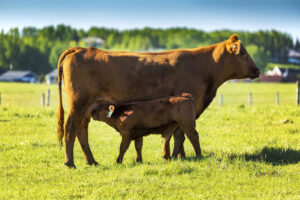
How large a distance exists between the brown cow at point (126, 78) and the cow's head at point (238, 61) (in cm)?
3

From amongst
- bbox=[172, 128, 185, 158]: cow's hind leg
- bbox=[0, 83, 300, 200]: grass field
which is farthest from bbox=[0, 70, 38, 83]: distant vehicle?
bbox=[172, 128, 185, 158]: cow's hind leg

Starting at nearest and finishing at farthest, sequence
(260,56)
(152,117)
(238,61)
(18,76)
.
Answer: (152,117)
(238,61)
(260,56)
(18,76)

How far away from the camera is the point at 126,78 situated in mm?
8844

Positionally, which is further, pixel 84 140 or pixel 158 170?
pixel 84 140

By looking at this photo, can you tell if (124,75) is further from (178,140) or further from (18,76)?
(18,76)

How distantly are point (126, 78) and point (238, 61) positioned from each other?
9.41ft

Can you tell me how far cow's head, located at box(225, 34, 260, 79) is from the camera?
9.92 meters

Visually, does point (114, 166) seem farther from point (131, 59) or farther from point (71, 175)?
point (131, 59)

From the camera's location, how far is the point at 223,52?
9.98 meters

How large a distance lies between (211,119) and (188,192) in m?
10.3

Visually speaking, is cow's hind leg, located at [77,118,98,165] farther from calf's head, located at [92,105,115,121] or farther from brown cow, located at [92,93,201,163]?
brown cow, located at [92,93,201,163]

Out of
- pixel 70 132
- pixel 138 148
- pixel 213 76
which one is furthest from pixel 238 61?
pixel 70 132

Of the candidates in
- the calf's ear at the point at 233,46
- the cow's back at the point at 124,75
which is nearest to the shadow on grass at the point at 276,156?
the cow's back at the point at 124,75

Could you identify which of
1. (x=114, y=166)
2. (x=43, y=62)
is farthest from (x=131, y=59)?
(x=43, y=62)
